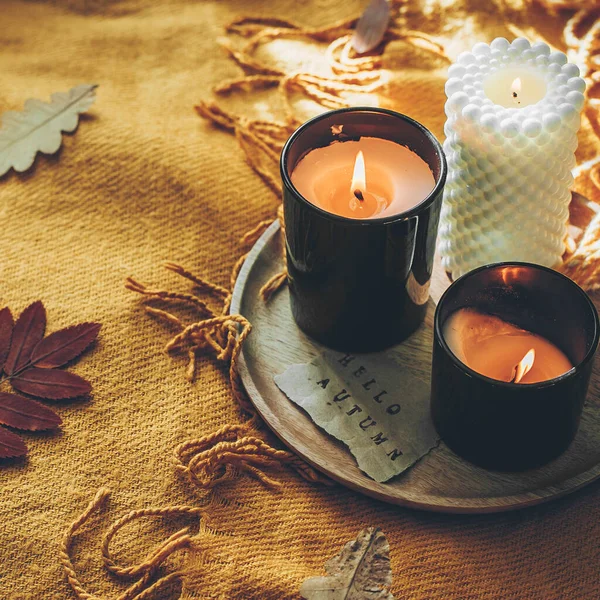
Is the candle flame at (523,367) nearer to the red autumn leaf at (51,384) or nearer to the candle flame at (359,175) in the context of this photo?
the candle flame at (359,175)

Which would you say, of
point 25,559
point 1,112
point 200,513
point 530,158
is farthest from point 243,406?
point 1,112

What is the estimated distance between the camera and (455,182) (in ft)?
2.28

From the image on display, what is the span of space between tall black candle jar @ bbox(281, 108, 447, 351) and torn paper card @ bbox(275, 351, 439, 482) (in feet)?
A: 0.08

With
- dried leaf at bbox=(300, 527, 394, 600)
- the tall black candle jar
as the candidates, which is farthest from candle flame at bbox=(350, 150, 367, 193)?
dried leaf at bbox=(300, 527, 394, 600)

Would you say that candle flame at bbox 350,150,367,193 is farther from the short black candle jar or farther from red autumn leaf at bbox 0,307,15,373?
red autumn leaf at bbox 0,307,15,373

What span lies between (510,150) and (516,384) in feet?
0.67

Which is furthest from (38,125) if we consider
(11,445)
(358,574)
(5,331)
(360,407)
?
(358,574)

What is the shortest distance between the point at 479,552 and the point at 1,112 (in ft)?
2.32

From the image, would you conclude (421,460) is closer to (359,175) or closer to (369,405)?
(369,405)

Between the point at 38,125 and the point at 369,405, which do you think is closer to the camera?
the point at 369,405

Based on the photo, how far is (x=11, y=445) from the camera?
2.24 ft

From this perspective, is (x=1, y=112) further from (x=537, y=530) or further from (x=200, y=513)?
(x=537, y=530)

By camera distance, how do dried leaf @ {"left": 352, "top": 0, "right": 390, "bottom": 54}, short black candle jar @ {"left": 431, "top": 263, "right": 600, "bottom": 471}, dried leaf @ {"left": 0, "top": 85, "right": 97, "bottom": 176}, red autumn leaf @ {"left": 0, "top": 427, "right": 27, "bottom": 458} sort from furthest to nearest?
dried leaf @ {"left": 352, "top": 0, "right": 390, "bottom": 54} < dried leaf @ {"left": 0, "top": 85, "right": 97, "bottom": 176} < red autumn leaf @ {"left": 0, "top": 427, "right": 27, "bottom": 458} < short black candle jar @ {"left": 431, "top": 263, "right": 600, "bottom": 471}

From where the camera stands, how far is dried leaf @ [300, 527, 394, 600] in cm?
59
